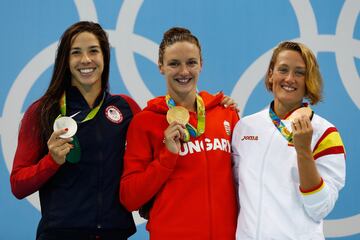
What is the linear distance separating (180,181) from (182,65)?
1.78 feet

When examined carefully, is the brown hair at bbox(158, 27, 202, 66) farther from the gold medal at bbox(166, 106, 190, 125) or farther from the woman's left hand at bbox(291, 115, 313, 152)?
the woman's left hand at bbox(291, 115, 313, 152)

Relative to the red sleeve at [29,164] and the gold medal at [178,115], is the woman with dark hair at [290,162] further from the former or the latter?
the red sleeve at [29,164]

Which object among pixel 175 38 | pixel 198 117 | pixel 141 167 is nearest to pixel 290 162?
pixel 198 117

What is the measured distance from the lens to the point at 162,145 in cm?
237

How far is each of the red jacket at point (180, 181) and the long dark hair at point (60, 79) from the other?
0.37 meters

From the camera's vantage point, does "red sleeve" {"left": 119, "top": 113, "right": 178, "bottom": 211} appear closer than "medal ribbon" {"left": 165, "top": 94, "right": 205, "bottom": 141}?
Yes

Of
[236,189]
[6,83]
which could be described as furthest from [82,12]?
[236,189]

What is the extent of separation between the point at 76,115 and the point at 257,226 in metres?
0.98

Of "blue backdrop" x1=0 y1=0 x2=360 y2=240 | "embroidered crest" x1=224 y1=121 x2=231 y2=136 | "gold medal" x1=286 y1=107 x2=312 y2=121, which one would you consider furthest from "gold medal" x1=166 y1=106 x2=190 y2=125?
"blue backdrop" x1=0 y1=0 x2=360 y2=240

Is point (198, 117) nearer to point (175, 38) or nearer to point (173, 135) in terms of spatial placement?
point (173, 135)

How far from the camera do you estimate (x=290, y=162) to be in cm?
221

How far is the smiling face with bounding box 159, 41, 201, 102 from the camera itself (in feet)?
7.84

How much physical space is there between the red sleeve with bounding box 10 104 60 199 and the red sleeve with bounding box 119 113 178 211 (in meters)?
0.33

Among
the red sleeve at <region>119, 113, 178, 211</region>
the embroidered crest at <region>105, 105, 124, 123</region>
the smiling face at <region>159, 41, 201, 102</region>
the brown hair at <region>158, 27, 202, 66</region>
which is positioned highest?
the brown hair at <region>158, 27, 202, 66</region>
